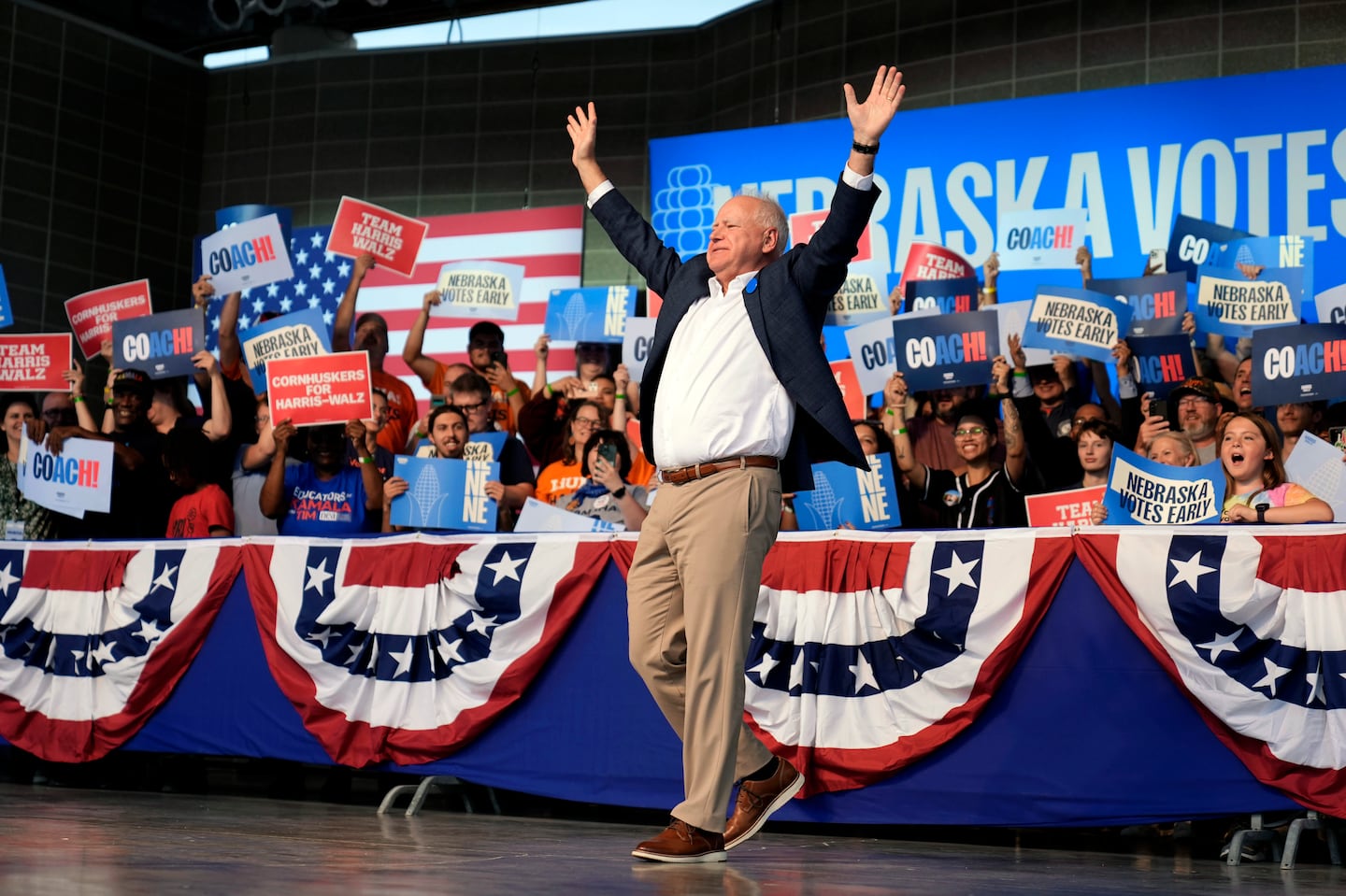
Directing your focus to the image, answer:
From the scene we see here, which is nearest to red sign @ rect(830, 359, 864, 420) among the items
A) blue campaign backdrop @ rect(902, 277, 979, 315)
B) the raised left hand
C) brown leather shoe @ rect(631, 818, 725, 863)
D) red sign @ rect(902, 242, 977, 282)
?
blue campaign backdrop @ rect(902, 277, 979, 315)

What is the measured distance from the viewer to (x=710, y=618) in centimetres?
382

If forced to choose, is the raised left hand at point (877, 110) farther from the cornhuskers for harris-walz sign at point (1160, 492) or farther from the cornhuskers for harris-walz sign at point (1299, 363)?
Result: the cornhuskers for harris-walz sign at point (1299, 363)

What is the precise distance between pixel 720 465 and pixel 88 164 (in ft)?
30.1

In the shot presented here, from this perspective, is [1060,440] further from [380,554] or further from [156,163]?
[156,163]

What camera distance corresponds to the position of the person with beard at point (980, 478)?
247 inches

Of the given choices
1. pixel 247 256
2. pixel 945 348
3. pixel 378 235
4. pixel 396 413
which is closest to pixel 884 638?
pixel 945 348

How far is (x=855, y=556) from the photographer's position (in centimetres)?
503

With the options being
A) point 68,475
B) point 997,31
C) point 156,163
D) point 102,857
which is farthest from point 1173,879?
point 156,163

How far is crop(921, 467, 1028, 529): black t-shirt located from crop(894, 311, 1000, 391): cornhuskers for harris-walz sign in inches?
19.7

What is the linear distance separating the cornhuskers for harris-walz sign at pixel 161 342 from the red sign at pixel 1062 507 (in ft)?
13.4

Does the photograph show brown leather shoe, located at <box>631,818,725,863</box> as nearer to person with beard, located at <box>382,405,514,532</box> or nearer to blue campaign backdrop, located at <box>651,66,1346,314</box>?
person with beard, located at <box>382,405,514,532</box>

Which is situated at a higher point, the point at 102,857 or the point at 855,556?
the point at 855,556

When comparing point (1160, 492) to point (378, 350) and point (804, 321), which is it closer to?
point (804, 321)

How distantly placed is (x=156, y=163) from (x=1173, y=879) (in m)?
10.4
